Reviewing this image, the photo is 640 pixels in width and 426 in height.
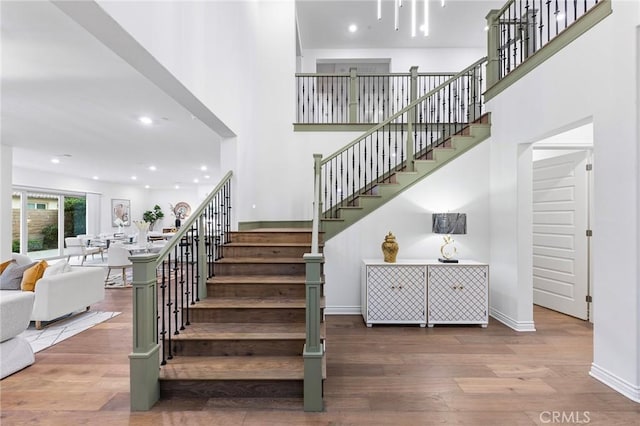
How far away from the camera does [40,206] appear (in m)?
9.53

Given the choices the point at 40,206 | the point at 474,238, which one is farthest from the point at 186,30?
the point at 40,206

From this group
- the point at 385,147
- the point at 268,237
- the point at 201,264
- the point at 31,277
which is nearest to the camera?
the point at 201,264

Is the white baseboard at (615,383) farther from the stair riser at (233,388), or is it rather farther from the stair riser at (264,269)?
the stair riser at (264,269)

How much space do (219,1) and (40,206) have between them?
9.88m

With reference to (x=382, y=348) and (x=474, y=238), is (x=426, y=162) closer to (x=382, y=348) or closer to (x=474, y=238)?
(x=474, y=238)

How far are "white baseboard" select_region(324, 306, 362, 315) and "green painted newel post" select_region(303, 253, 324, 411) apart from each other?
6.83ft

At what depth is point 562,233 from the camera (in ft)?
14.2

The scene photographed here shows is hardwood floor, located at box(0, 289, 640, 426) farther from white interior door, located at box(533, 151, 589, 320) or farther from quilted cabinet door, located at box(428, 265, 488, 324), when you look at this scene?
Answer: white interior door, located at box(533, 151, 589, 320)

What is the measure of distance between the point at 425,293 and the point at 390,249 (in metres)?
0.71

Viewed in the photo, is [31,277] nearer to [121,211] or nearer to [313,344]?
[313,344]

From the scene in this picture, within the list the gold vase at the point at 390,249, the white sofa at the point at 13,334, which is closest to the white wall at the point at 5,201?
the white sofa at the point at 13,334

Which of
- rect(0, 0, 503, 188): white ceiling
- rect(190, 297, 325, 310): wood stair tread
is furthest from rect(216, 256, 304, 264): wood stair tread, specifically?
rect(0, 0, 503, 188): white ceiling

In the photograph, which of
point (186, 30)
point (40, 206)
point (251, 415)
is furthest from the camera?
point (40, 206)

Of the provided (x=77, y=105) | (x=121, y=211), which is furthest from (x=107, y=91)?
(x=121, y=211)
